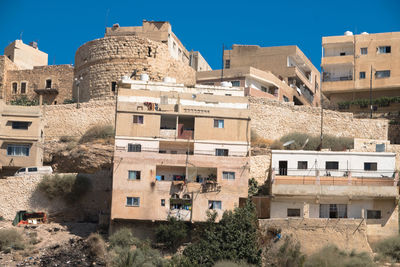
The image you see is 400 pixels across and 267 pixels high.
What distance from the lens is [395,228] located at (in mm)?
36781

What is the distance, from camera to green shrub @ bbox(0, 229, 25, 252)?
37.8 m

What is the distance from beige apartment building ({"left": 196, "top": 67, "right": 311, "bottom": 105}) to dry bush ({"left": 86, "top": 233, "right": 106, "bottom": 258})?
719 inches

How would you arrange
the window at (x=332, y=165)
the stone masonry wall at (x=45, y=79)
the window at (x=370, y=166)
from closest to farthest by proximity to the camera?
the window at (x=370, y=166), the window at (x=332, y=165), the stone masonry wall at (x=45, y=79)

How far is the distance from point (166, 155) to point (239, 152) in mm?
3768

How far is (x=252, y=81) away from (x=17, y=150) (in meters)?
17.0

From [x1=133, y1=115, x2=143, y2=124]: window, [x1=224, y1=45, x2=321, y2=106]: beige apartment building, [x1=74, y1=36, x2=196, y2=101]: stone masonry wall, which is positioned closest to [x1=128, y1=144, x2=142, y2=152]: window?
[x1=133, y1=115, x2=143, y2=124]: window

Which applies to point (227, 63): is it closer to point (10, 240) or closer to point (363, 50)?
point (363, 50)

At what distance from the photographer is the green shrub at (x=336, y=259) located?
33.7 m

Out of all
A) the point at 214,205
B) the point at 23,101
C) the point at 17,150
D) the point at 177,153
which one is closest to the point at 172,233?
the point at 214,205

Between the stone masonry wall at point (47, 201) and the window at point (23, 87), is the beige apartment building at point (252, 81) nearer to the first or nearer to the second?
the stone masonry wall at point (47, 201)

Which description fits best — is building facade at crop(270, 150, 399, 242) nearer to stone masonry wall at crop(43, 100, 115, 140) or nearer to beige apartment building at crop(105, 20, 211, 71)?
stone masonry wall at crop(43, 100, 115, 140)

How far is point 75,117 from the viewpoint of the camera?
52219mm

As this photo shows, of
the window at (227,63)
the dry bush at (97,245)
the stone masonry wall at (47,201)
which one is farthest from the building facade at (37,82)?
the dry bush at (97,245)

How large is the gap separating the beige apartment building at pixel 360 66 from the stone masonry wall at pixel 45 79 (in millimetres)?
19064
